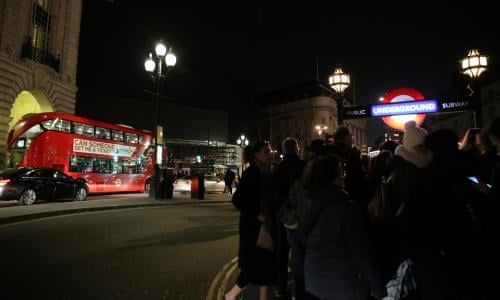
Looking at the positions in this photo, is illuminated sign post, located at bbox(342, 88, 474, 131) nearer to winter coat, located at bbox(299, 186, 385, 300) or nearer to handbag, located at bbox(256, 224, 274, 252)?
handbag, located at bbox(256, 224, 274, 252)

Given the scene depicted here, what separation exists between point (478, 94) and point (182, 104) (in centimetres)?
5287

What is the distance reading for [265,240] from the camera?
138 inches

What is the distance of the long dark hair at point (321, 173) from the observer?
2340mm

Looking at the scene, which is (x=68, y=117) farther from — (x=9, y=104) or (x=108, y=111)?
(x=108, y=111)

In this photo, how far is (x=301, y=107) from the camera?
7756cm

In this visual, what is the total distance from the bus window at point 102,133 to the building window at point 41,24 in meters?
9.14

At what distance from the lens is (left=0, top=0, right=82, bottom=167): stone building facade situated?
19.7 m

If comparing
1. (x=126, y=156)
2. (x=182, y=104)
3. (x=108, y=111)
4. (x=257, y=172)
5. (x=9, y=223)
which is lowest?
(x=9, y=223)

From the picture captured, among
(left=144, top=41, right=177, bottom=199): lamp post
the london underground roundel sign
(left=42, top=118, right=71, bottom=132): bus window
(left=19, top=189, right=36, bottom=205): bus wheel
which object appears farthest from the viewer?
(left=42, top=118, right=71, bottom=132): bus window

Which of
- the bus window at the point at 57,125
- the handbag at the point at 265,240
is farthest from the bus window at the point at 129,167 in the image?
the handbag at the point at 265,240

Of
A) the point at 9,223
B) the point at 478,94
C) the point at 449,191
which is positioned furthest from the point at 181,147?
the point at 449,191

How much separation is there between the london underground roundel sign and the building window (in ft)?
81.3

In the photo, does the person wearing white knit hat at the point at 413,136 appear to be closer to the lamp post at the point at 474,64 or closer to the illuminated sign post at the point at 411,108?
the illuminated sign post at the point at 411,108

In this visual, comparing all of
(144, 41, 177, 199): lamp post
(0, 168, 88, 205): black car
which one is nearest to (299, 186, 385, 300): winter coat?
(0, 168, 88, 205): black car
